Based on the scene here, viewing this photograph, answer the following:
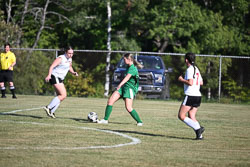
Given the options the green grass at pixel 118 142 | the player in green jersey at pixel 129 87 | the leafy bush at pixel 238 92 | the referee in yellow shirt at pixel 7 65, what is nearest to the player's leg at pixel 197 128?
the green grass at pixel 118 142

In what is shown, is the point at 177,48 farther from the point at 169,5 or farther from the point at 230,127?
the point at 230,127

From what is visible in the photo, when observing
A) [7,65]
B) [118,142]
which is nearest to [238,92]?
[7,65]

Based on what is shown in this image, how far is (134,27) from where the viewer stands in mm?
34312

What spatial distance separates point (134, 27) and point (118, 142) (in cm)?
2578

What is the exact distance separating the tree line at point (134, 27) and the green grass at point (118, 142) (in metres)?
12.9

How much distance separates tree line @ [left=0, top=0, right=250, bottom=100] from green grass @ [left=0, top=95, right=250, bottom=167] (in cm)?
1292

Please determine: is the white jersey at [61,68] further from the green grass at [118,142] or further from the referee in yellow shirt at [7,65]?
the referee in yellow shirt at [7,65]

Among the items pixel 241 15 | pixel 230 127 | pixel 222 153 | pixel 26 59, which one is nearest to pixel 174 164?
pixel 222 153

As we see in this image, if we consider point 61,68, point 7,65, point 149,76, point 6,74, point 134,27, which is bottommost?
point 149,76

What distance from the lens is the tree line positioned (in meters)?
31.2

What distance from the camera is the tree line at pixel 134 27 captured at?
31.2m

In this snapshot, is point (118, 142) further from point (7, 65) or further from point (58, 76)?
point (7, 65)

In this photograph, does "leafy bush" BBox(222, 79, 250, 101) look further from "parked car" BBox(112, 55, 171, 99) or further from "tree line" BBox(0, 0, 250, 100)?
"parked car" BBox(112, 55, 171, 99)

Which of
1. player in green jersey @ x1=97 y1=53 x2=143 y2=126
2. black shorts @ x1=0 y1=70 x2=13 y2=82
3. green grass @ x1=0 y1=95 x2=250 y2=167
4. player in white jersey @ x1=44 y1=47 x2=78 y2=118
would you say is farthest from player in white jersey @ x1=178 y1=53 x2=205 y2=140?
black shorts @ x1=0 y1=70 x2=13 y2=82
